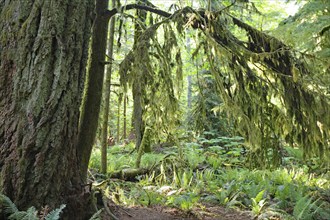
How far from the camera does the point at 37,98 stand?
96.6 inches

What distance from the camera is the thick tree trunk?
2.40 meters

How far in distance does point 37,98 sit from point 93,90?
1.44 meters

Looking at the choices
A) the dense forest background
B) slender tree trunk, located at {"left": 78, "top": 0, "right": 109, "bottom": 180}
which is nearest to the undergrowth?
the dense forest background

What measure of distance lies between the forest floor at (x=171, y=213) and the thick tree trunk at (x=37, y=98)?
993 millimetres

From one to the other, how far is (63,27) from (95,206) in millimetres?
1665

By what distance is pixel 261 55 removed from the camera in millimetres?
3746

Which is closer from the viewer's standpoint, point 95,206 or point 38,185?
point 38,185

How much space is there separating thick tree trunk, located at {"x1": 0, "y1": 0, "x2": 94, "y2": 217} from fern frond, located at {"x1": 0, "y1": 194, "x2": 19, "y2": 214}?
87 mm

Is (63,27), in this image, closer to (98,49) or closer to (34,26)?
(34,26)

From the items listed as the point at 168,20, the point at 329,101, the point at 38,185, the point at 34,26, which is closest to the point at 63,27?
the point at 34,26

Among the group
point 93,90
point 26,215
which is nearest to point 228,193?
point 93,90

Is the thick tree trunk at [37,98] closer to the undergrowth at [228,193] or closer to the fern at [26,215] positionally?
the fern at [26,215]

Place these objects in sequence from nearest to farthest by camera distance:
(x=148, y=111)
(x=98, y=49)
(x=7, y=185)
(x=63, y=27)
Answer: (x=7, y=185), (x=63, y=27), (x=98, y=49), (x=148, y=111)

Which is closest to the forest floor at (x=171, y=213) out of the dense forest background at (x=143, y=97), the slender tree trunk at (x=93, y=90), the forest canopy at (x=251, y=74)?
the dense forest background at (x=143, y=97)
